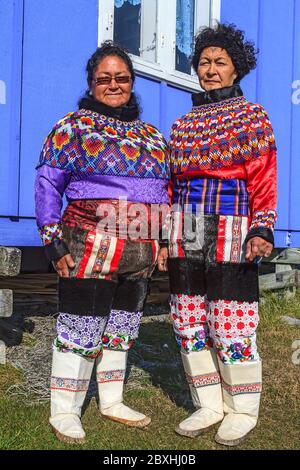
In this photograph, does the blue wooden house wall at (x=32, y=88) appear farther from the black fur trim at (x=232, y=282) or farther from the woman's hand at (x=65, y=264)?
the black fur trim at (x=232, y=282)

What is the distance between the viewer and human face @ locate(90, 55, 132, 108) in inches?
113

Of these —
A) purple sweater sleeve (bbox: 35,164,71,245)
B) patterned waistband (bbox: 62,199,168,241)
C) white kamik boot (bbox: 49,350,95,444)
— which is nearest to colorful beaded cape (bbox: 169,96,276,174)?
patterned waistband (bbox: 62,199,168,241)

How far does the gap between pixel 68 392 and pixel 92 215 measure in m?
0.86

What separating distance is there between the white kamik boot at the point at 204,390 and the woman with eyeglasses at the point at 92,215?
1.59 feet

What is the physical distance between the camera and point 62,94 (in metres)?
4.42

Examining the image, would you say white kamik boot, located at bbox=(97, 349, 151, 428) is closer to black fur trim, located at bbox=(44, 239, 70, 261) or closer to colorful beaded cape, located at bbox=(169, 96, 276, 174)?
black fur trim, located at bbox=(44, 239, 70, 261)

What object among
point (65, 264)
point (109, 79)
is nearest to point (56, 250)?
point (65, 264)

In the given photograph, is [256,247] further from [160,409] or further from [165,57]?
[165,57]

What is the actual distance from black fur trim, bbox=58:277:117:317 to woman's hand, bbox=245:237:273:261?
696 millimetres

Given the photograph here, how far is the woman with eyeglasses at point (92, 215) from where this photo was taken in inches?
108

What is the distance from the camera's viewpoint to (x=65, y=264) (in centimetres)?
273

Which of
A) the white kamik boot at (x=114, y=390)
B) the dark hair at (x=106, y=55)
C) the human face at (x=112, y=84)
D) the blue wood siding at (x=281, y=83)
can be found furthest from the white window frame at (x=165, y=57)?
the white kamik boot at (x=114, y=390)

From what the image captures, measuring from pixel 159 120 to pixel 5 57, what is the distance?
1.55 metres

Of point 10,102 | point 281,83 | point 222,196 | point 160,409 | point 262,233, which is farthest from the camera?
point 281,83
